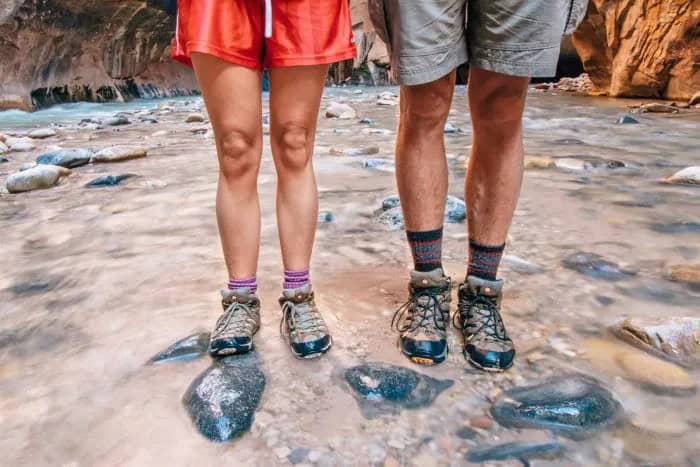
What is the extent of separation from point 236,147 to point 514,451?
88 cm

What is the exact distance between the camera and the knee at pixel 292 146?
128 cm

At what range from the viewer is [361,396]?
1.10m

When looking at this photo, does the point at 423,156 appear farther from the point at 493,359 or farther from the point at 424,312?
the point at 493,359

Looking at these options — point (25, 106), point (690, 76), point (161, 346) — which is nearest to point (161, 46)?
point (25, 106)

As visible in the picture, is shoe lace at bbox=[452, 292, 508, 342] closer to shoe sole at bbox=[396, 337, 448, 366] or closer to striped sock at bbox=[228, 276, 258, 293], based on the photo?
shoe sole at bbox=[396, 337, 448, 366]

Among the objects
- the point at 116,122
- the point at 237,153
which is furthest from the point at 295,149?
the point at 116,122

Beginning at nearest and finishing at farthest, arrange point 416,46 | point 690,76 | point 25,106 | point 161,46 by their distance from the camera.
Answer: point 416,46
point 690,76
point 25,106
point 161,46

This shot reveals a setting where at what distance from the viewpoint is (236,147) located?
4.09 feet

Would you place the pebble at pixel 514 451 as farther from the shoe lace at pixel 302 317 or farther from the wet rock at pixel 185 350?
the wet rock at pixel 185 350

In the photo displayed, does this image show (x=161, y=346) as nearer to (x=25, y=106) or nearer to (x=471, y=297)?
(x=471, y=297)

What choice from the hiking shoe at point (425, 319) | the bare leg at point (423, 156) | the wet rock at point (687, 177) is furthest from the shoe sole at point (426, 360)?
the wet rock at point (687, 177)

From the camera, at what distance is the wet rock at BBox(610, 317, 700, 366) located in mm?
1201

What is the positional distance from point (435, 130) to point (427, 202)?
0.60ft

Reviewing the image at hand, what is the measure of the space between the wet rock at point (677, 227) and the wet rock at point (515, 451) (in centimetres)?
144
